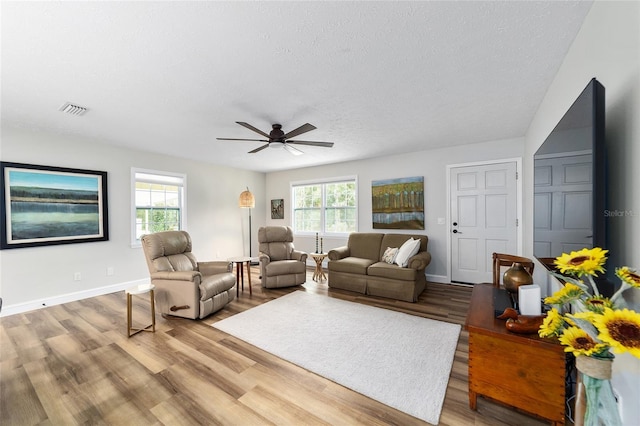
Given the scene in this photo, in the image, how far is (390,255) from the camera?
4.20 m

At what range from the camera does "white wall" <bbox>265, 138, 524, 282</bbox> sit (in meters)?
4.09

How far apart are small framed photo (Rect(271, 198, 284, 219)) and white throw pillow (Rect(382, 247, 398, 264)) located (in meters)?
3.20

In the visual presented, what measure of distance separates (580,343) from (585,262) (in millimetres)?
257

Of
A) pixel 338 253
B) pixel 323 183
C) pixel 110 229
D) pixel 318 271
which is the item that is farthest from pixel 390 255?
pixel 110 229

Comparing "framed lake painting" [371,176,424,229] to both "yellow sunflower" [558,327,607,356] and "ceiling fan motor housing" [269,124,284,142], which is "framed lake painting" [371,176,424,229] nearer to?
"ceiling fan motor housing" [269,124,284,142]

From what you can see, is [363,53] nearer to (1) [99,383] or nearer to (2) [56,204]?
(1) [99,383]

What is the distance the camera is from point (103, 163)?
13.4 ft

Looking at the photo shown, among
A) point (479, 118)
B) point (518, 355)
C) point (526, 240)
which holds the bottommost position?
point (518, 355)

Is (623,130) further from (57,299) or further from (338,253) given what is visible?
(57,299)

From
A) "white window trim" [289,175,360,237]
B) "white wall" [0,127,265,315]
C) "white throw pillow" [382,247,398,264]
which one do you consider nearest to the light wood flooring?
"white wall" [0,127,265,315]

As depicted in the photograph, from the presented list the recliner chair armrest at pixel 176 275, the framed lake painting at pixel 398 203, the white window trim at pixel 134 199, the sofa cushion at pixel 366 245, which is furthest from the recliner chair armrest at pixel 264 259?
the framed lake painting at pixel 398 203

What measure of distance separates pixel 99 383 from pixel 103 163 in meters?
3.58

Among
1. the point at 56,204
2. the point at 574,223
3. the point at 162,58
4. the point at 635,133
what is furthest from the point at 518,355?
the point at 56,204

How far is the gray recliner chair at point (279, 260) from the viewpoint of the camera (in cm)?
423
